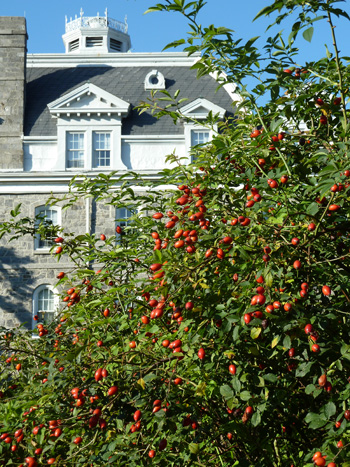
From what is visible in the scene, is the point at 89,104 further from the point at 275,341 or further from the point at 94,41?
the point at 94,41

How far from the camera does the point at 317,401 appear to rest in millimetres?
3625

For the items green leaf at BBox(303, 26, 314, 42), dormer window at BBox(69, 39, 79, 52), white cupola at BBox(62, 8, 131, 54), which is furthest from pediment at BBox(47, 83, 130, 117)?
dormer window at BBox(69, 39, 79, 52)

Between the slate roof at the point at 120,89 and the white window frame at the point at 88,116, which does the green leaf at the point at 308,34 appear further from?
the slate roof at the point at 120,89

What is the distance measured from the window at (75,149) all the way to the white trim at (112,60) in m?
3.77

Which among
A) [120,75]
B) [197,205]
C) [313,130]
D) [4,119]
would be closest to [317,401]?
[197,205]

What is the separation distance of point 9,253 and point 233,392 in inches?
682

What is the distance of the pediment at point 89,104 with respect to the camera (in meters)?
19.9

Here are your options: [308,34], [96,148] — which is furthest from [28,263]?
[308,34]

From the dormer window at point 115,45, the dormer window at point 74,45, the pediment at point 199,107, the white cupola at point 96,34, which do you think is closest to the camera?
the pediment at point 199,107

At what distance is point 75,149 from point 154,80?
13.6ft

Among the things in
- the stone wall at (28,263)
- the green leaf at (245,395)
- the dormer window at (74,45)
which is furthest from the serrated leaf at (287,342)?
the dormer window at (74,45)

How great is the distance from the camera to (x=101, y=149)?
2016cm

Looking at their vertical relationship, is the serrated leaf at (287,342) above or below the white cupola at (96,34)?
below

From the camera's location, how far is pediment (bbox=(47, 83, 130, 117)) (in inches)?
782
